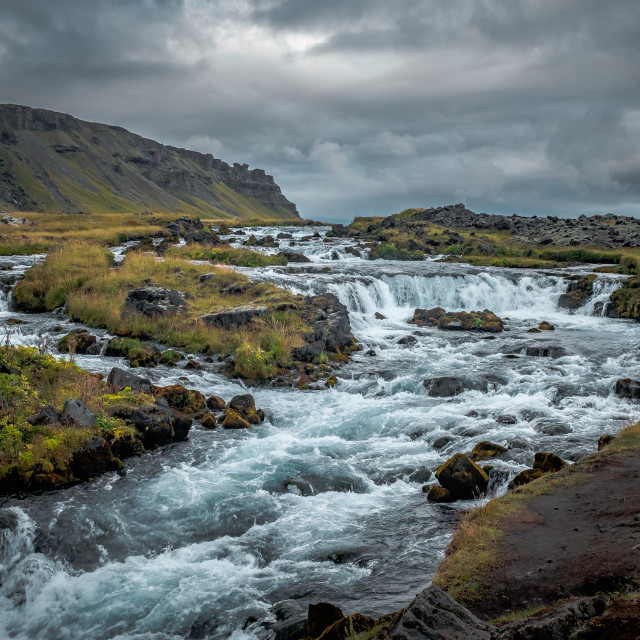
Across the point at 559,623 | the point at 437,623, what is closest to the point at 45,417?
the point at 437,623

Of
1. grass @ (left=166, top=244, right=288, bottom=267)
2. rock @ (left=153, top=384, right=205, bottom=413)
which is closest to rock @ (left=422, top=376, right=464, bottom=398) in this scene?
rock @ (left=153, top=384, right=205, bottom=413)

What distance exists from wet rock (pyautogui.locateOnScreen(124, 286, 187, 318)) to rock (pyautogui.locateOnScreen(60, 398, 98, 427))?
12.8m

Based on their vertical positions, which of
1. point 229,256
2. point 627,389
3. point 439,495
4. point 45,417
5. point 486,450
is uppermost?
point 229,256

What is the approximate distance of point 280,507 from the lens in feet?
39.5

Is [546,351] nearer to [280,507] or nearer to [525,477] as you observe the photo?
[525,477]

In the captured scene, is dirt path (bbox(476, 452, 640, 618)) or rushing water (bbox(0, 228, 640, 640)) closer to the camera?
dirt path (bbox(476, 452, 640, 618))

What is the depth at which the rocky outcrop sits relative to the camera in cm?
3322

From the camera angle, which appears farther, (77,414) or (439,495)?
(77,414)

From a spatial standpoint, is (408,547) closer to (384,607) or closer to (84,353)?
(384,607)

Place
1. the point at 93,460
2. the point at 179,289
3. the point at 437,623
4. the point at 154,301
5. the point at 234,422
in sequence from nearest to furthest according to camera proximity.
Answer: the point at 437,623
the point at 93,460
the point at 234,422
the point at 154,301
the point at 179,289

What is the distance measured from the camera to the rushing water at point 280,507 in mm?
8609

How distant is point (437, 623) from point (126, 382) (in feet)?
45.0

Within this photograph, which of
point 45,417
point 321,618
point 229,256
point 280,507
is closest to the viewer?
point 321,618

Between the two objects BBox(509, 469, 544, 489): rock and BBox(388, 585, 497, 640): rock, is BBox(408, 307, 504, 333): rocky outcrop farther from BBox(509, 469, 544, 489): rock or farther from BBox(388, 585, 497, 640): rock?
BBox(388, 585, 497, 640): rock
